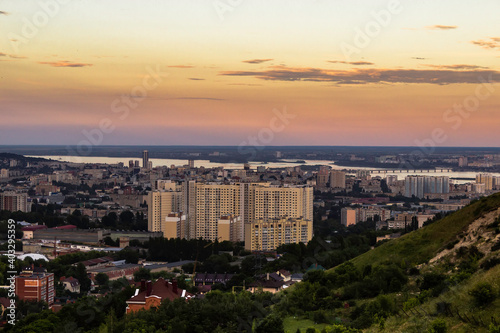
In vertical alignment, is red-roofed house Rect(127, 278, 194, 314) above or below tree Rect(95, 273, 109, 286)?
above

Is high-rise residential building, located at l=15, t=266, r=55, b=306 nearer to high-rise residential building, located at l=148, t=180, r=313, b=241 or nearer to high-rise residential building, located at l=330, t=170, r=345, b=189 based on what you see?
high-rise residential building, located at l=148, t=180, r=313, b=241

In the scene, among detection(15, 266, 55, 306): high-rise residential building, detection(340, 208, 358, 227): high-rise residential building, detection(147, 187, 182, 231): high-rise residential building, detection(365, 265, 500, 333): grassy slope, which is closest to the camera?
detection(365, 265, 500, 333): grassy slope

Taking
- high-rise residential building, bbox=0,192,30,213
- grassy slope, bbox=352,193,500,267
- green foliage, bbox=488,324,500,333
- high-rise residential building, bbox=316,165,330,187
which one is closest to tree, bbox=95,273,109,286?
A: grassy slope, bbox=352,193,500,267

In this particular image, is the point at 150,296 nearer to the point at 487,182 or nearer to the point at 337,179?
the point at 487,182

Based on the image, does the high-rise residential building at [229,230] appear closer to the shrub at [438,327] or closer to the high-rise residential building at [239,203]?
the high-rise residential building at [239,203]

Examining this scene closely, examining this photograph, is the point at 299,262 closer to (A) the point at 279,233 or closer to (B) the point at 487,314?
(A) the point at 279,233

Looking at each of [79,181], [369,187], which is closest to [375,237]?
[369,187]

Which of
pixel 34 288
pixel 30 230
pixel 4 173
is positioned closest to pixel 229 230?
pixel 30 230
